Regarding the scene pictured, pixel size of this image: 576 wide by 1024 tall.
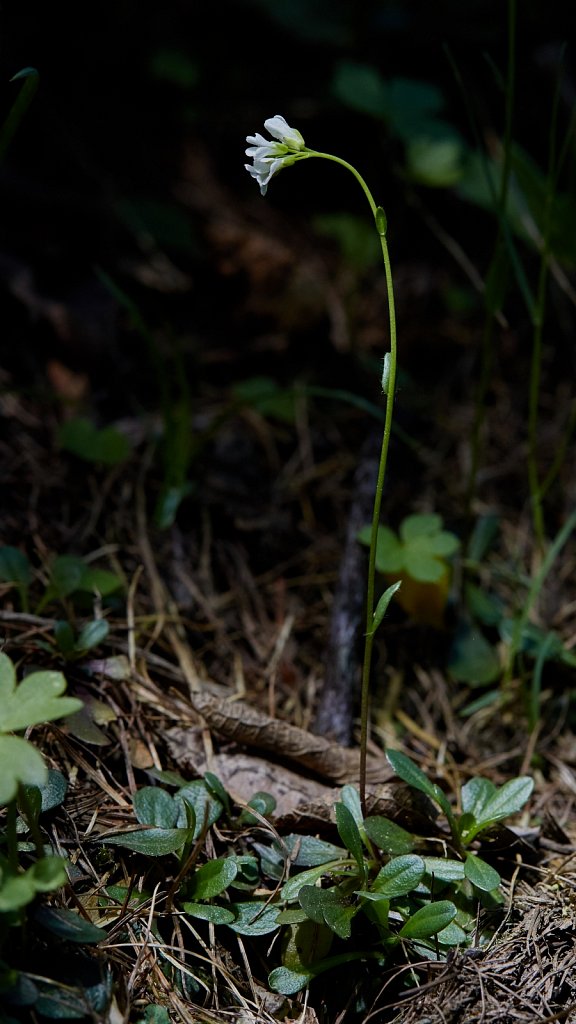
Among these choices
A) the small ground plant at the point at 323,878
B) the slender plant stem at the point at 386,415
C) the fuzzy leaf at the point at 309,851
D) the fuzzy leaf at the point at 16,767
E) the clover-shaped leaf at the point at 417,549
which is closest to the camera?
the fuzzy leaf at the point at 16,767

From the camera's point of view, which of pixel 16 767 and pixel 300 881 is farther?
pixel 300 881

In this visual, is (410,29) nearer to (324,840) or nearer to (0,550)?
(0,550)

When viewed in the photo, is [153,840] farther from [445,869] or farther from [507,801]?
[507,801]

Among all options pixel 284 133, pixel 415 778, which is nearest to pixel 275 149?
pixel 284 133

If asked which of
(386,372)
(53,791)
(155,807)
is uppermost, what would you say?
(386,372)

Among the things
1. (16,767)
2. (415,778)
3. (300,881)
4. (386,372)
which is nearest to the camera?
(16,767)

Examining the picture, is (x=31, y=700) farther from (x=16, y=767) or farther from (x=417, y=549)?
(x=417, y=549)

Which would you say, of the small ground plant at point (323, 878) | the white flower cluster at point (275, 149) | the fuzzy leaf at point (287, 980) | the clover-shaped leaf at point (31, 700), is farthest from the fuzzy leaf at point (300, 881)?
the white flower cluster at point (275, 149)

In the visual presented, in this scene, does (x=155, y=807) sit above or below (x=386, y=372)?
below

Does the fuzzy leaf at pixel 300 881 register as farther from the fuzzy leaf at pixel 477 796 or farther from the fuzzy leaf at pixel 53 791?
the fuzzy leaf at pixel 53 791

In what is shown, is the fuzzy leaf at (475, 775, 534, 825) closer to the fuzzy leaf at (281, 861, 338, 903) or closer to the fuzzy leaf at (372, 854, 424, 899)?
the fuzzy leaf at (372, 854, 424, 899)

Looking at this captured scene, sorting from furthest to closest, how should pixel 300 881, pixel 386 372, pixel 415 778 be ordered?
pixel 415 778
pixel 300 881
pixel 386 372
